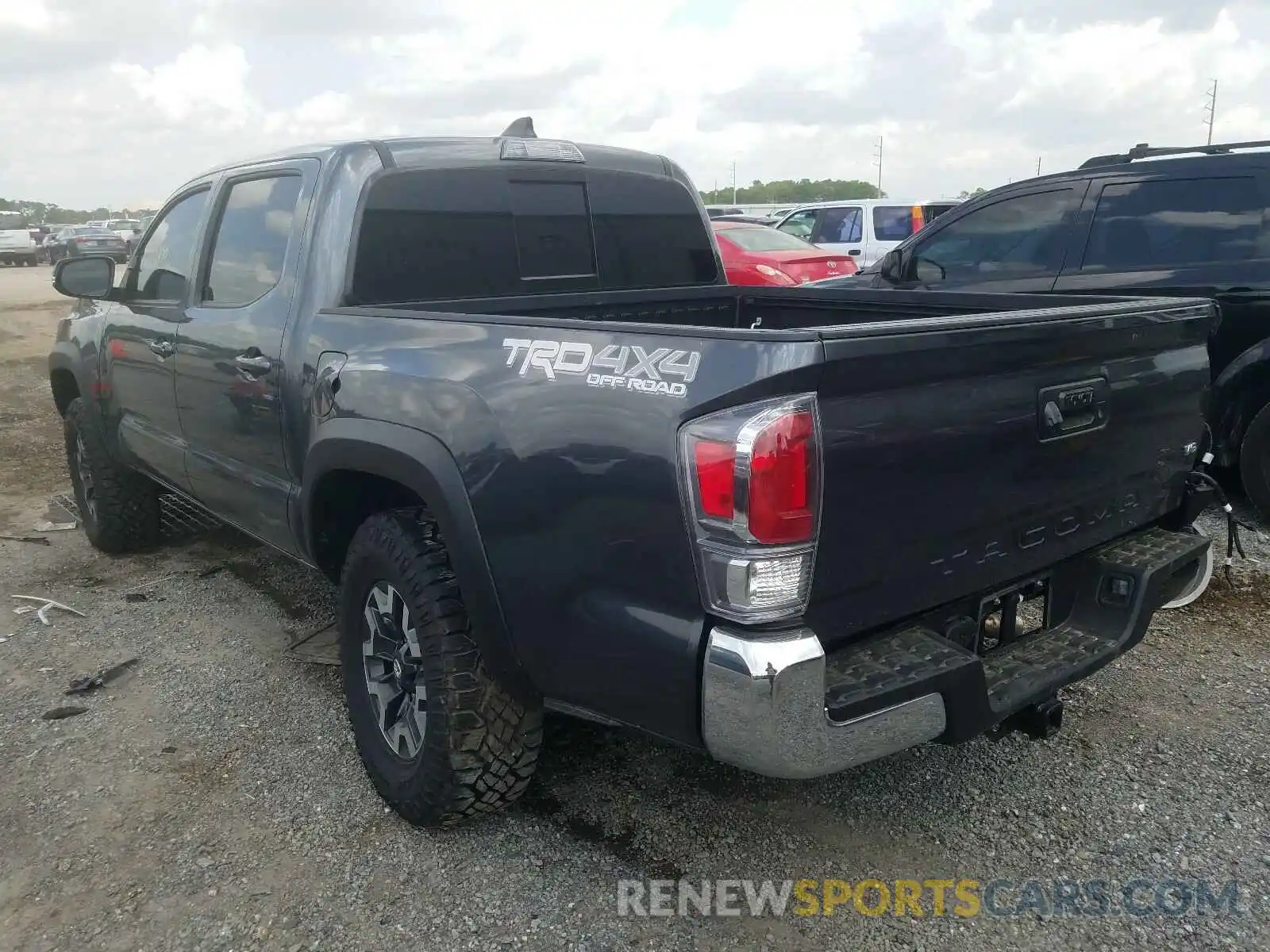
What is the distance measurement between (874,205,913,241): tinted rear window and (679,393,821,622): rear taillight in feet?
43.9

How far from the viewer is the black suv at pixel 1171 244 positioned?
513cm

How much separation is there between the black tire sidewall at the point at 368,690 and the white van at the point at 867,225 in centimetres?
1238

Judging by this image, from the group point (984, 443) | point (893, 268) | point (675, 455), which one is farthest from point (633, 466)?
point (893, 268)

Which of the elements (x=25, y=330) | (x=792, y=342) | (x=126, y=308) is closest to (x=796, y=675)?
(x=792, y=342)

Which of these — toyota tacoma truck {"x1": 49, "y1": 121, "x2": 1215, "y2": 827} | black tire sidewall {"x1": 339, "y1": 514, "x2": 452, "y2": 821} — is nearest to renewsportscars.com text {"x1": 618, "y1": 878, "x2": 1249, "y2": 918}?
toyota tacoma truck {"x1": 49, "y1": 121, "x2": 1215, "y2": 827}

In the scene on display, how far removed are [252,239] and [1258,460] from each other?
486cm

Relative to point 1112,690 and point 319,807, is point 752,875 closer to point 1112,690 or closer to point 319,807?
point 319,807

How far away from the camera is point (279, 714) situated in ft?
11.8

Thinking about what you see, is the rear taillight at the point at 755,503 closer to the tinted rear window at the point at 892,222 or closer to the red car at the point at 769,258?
the red car at the point at 769,258

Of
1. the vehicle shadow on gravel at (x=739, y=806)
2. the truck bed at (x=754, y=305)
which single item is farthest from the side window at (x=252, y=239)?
the vehicle shadow on gravel at (x=739, y=806)

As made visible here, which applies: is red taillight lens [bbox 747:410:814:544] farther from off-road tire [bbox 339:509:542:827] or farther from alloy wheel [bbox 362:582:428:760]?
alloy wheel [bbox 362:582:428:760]

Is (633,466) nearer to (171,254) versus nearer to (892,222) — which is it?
(171,254)

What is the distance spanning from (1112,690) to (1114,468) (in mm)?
1260

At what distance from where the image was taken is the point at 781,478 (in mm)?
1969
